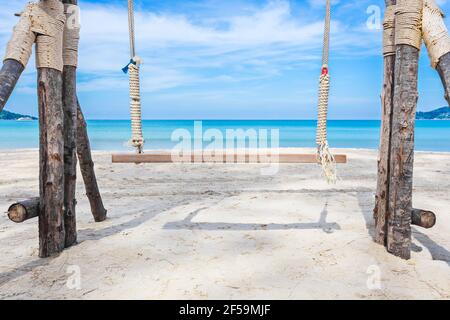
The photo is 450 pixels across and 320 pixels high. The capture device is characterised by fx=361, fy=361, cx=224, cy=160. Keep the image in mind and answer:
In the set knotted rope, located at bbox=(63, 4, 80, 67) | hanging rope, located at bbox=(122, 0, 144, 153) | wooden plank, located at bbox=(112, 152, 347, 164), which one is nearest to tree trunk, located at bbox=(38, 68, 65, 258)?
knotted rope, located at bbox=(63, 4, 80, 67)

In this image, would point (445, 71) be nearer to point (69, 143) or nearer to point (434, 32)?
point (434, 32)

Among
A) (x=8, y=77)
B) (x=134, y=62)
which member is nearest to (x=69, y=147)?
(x=8, y=77)

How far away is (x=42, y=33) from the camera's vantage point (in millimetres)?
2613

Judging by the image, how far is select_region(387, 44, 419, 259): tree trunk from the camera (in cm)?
261

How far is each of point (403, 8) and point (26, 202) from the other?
308 cm

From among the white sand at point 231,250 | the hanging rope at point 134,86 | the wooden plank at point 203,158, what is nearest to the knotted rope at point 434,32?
the white sand at point 231,250

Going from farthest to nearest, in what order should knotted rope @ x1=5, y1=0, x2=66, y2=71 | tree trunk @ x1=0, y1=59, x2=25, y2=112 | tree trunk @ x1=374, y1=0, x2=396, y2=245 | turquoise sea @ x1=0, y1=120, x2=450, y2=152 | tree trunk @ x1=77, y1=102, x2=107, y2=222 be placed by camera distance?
turquoise sea @ x1=0, y1=120, x2=450, y2=152
tree trunk @ x1=77, y1=102, x2=107, y2=222
tree trunk @ x1=374, y1=0, x2=396, y2=245
knotted rope @ x1=5, y1=0, x2=66, y2=71
tree trunk @ x1=0, y1=59, x2=25, y2=112

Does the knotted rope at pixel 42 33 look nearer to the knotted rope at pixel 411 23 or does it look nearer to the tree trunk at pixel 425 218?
the knotted rope at pixel 411 23

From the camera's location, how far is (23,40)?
2480mm

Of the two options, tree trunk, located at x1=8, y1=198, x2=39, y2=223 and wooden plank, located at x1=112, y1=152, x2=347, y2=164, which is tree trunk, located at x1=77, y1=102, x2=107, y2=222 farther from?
wooden plank, located at x1=112, y1=152, x2=347, y2=164

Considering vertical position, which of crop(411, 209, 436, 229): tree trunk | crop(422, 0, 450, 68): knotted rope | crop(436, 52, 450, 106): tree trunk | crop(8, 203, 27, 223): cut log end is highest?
crop(422, 0, 450, 68): knotted rope

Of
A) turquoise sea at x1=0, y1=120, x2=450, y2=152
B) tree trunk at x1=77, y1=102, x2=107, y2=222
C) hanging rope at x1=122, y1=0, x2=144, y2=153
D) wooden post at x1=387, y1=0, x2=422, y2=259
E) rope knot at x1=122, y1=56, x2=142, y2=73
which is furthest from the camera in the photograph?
turquoise sea at x1=0, y1=120, x2=450, y2=152

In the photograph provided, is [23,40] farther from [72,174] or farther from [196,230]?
[196,230]

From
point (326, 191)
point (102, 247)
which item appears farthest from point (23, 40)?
point (326, 191)
